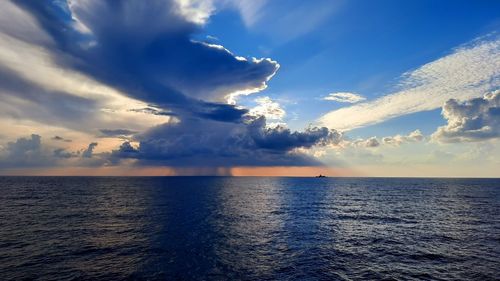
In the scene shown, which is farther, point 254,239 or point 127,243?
point 254,239

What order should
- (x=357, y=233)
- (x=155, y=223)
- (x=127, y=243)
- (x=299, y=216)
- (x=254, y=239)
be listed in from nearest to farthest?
(x=127, y=243) → (x=254, y=239) → (x=357, y=233) → (x=155, y=223) → (x=299, y=216)

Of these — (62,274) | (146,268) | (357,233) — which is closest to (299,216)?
(357,233)

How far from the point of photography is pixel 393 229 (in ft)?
195

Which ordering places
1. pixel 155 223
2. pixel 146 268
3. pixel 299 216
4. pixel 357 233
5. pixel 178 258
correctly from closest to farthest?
pixel 146 268, pixel 178 258, pixel 357 233, pixel 155 223, pixel 299 216

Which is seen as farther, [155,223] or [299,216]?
[299,216]

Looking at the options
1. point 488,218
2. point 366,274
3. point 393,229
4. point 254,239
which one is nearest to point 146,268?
point 254,239

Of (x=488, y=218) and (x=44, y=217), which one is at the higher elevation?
(x=488, y=218)

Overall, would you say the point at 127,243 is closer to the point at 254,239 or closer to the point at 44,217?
the point at 254,239

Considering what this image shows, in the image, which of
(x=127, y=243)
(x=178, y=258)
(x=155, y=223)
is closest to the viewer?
(x=178, y=258)

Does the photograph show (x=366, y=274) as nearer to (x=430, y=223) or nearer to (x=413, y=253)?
(x=413, y=253)

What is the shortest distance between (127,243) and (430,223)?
60898 millimetres

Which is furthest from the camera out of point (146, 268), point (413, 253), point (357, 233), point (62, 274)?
point (357, 233)

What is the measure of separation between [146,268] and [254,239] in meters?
19.7

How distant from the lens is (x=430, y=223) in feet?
218
